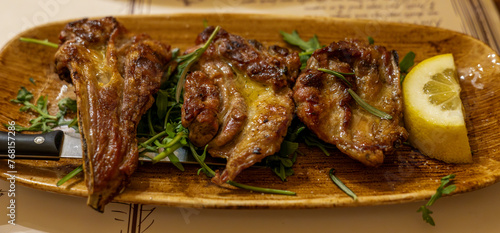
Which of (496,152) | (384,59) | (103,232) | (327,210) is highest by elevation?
(384,59)

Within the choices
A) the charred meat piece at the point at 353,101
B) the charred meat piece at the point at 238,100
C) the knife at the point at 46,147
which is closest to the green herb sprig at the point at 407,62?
the charred meat piece at the point at 353,101

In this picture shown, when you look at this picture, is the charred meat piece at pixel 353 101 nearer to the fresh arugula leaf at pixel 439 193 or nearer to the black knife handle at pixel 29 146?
the fresh arugula leaf at pixel 439 193

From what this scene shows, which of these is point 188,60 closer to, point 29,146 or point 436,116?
point 29,146

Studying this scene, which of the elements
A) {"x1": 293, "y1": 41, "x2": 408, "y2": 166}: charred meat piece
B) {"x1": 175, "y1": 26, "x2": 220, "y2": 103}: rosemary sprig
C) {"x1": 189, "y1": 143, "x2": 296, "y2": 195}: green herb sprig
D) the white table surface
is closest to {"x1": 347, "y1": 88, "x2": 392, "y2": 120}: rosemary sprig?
{"x1": 293, "y1": 41, "x2": 408, "y2": 166}: charred meat piece

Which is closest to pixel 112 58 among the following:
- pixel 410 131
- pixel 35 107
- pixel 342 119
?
pixel 35 107

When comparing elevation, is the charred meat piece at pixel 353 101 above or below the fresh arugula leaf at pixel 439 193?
above

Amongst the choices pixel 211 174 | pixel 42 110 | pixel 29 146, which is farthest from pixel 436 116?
pixel 42 110

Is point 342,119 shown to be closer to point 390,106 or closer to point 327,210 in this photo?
point 390,106

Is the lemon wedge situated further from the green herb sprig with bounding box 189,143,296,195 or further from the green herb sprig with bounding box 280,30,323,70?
the green herb sprig with bounding box 189,143,296,195
